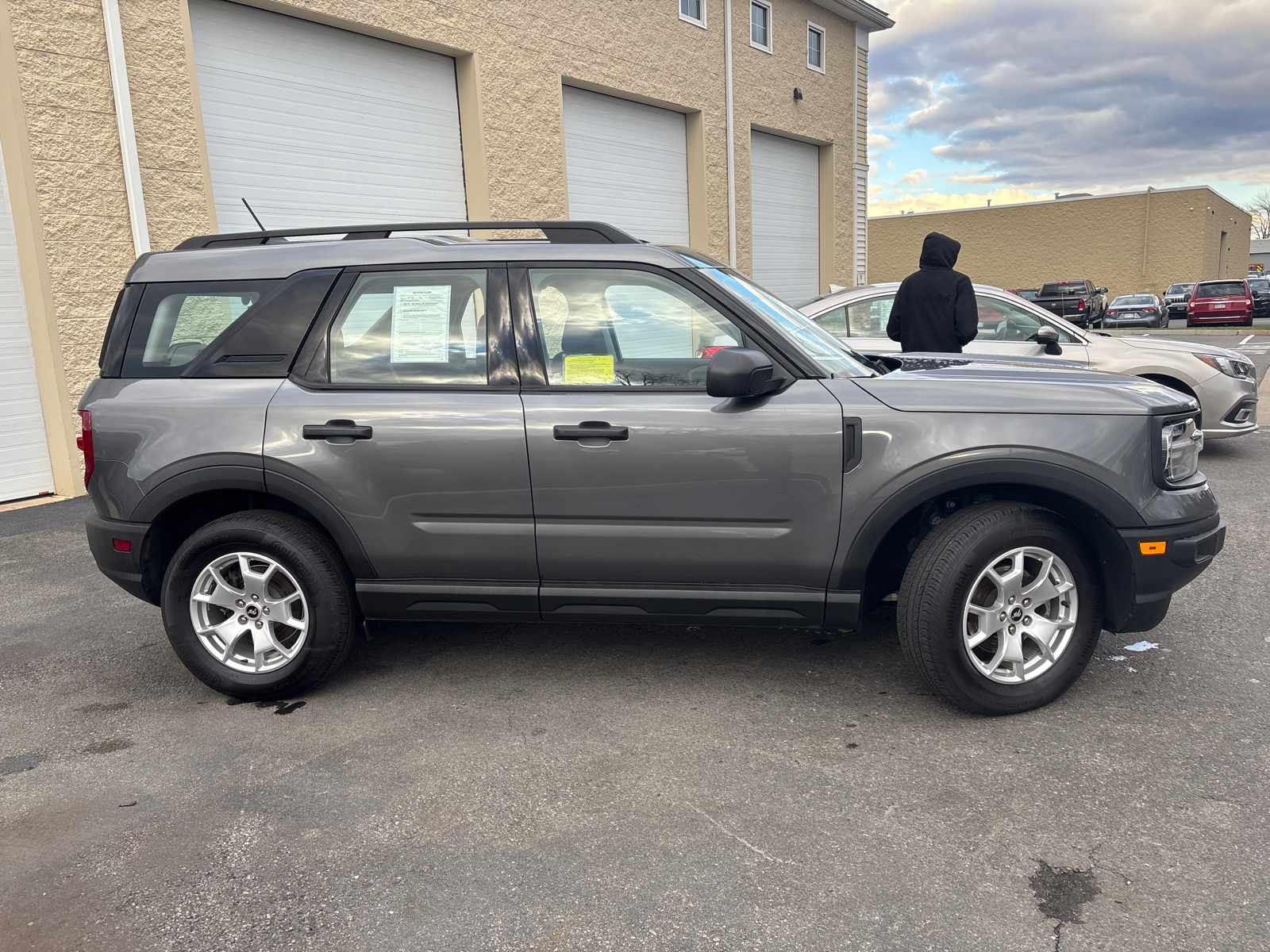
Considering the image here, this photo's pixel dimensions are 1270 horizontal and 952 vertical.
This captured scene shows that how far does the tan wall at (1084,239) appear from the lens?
5012cm

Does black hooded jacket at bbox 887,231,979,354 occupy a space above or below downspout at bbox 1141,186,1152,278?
below

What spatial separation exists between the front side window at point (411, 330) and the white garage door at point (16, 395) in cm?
584

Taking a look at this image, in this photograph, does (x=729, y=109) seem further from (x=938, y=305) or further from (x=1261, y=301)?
(x=1261, y=301)

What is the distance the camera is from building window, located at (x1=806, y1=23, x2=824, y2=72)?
1803 centimetres

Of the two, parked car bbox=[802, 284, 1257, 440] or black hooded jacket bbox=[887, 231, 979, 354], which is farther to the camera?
parked car bbox=[802, 284, 1257, 440]

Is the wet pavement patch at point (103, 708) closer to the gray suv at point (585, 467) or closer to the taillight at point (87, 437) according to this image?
the gray suv at point (585, 467)

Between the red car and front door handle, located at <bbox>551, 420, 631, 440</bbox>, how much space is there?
37.4 meters

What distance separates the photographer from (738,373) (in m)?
3.25

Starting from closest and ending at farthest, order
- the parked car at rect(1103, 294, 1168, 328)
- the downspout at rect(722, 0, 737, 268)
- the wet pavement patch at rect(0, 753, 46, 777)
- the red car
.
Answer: the wet pavement patch at rect(0, 753, 46, 777), the downspout at rect(722, 0, 737, 268), the red car, the parked car at rect(1103, 294, 1168, 328)

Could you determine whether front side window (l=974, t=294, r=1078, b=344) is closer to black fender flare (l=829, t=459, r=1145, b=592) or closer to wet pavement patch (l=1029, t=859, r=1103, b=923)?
black fender flare (l=829, t=459, r=1145, b=592)

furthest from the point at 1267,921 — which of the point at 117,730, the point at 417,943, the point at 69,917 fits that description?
the point at 117,730

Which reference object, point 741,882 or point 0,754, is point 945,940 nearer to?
point 741,882

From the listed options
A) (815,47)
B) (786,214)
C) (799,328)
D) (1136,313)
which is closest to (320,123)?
(799,328)

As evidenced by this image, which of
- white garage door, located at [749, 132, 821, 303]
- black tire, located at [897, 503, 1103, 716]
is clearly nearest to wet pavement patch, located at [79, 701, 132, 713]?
black tire, located at [897, 503, 1103, 716]
